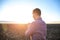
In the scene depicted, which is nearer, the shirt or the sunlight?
the shirt

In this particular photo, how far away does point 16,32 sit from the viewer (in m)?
2.40

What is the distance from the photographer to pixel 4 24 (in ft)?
8.25

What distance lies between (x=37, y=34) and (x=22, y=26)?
2.82ft

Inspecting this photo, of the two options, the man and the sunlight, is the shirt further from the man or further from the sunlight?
the sunlight

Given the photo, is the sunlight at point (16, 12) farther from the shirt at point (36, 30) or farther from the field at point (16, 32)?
the shirt at point (36, 30)

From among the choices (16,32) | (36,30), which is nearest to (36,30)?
(36,30)

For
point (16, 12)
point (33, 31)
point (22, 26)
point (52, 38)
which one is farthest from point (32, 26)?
point (52, 38)

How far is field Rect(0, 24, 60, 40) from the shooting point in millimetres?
2377

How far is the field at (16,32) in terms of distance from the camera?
2377mm

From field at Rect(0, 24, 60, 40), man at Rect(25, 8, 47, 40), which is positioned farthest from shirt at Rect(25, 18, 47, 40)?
field at Rect(0, 24, 60, 40)

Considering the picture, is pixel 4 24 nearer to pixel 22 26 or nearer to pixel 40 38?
pixel 22 26

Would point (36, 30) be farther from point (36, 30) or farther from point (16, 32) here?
point (16, 32)

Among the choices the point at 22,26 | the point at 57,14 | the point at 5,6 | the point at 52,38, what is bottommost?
the point at 52,38

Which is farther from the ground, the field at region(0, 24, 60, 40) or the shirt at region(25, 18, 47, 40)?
the shirt at region(25, 18, 47, 40)
